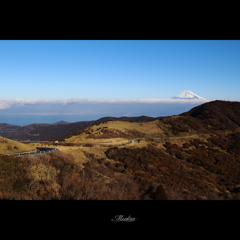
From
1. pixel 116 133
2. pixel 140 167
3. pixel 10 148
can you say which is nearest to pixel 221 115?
pixel 116 133

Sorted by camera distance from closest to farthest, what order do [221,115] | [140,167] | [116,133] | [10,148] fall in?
1. [10,148]
2. [140,167]
3. [116,133]
4. [221,115]

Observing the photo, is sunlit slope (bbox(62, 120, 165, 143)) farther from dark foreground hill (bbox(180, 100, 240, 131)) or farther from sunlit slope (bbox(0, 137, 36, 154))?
dark foreground hill (bbox(180, 100, 240, 131))

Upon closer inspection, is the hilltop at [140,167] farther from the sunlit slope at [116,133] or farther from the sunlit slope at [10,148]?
the sunlit slope at [10,148]

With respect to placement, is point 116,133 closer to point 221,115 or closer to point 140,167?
point 140,167

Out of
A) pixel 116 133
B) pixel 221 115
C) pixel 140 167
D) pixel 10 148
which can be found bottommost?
pixel 140 167

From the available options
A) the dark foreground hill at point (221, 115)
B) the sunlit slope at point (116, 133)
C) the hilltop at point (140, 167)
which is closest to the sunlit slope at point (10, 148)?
the hilltop at point (140, 167)

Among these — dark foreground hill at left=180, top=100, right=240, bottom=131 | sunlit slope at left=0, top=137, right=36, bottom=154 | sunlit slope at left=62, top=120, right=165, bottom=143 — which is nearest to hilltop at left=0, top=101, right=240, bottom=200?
sunlit slope at left=62, top=120, right=165, bottom=143

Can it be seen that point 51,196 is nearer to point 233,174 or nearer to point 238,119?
point 233,174
